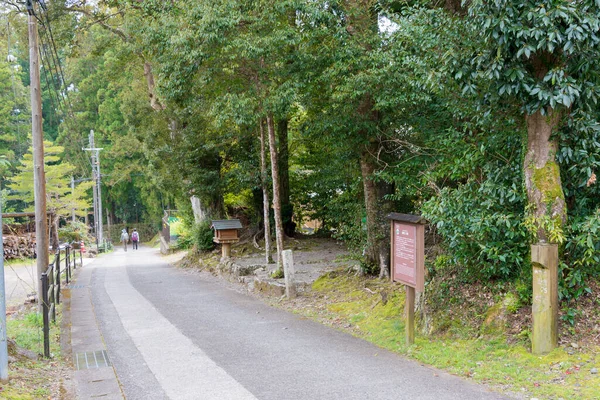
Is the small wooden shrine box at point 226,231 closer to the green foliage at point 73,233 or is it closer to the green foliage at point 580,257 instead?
the green foliage at point 580,257

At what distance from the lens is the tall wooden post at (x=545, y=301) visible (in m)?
6.16

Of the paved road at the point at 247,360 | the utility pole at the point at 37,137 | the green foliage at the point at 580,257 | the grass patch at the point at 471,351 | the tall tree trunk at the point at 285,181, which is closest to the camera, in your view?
the grass patch at the point at 471,351

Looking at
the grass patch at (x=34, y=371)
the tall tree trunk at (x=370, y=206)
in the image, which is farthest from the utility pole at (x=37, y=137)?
the tall tree trunk at (x=370, y=206)

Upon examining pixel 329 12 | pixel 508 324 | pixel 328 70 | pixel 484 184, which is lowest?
pixel 508 324

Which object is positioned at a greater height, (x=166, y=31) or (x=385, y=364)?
(x=166, y=31)

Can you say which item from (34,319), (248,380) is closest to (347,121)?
(248,380)

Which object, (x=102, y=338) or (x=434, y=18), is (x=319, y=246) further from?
(x=434, y=18)

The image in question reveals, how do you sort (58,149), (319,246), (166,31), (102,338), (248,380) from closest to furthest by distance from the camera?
(248,380), (102,338), (166,31), (319,246), (58,149)

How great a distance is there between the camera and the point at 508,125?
23.6 feet

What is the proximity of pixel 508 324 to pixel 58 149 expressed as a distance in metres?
31.5

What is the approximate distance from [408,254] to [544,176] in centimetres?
193

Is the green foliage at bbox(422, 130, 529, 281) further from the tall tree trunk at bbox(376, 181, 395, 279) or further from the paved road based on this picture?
the tall tree trunk at bbox(376, 181, 395, 279)

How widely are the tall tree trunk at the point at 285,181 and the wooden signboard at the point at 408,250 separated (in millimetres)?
12599

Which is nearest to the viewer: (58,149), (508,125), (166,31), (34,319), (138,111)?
(508,125)
